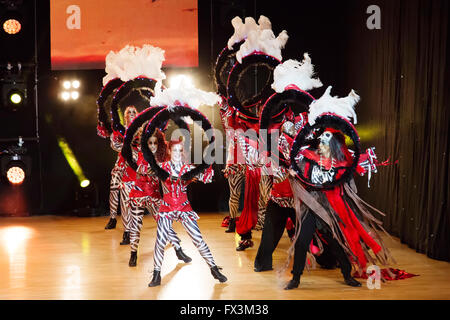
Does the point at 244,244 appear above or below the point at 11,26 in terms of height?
below

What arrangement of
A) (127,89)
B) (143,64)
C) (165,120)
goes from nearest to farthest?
(165,120), (143,64), (127,89)

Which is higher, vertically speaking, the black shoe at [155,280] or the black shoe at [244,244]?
the black shoe at [155,280]

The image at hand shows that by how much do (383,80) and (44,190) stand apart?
16.1ft

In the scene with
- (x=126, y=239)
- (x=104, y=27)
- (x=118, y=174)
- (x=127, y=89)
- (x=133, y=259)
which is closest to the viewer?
(x=133, y=259)

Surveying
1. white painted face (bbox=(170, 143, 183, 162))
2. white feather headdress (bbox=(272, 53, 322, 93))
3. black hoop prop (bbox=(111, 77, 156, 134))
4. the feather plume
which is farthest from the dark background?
white painted face (bbox=(170, 143, 183, 162))

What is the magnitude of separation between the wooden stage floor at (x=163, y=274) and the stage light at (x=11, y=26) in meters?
2.89

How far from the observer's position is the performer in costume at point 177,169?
4.71 metres

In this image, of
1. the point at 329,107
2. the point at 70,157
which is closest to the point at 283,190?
the point at 329,107

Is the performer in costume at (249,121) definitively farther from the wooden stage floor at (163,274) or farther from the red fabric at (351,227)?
the red fabric at (351,227)

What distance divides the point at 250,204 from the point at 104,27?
365 cm

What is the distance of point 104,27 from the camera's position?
8.38 meters

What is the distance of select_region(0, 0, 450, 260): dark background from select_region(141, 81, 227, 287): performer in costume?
2.68 m

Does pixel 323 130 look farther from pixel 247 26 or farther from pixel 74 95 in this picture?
pixel 74 95

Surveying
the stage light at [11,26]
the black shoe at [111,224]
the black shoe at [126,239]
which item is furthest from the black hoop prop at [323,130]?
the stage light at [11,26]
